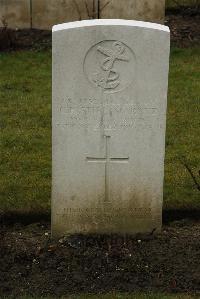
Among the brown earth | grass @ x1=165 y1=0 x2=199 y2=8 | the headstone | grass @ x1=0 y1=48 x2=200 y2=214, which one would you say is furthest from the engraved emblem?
grass @ x1=165 y1=0 x2=199 y2=8

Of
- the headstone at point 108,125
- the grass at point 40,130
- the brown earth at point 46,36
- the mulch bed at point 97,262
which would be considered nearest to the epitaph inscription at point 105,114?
the headstone at point 108,125

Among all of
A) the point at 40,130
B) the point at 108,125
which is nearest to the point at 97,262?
the point at 108,125

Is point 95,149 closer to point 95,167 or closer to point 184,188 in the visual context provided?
point 95,167

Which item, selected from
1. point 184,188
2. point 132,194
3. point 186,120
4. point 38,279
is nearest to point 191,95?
point 186,120

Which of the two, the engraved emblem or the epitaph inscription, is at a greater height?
the engraved emblem

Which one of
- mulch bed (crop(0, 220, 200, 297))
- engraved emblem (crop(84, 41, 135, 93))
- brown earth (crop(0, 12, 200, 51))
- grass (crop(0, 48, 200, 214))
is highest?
brown earth (crop(0, 12, 200, 51))

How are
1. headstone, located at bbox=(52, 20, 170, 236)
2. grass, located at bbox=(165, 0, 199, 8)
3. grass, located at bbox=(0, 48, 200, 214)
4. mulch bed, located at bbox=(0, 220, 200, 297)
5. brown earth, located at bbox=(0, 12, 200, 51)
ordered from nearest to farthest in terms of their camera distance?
1. mulch bed, located at bbox=(0, 220, 200, 297)
2. headstone, located at bbox=(52, 20, 170, 236)
3. grass, located at bbox=(0, 48, 200, 214)
4. brown earth, located at bbox=(0, 12, 200, 51)
5. grass, located at bbox=(165, 0, 199, 8)

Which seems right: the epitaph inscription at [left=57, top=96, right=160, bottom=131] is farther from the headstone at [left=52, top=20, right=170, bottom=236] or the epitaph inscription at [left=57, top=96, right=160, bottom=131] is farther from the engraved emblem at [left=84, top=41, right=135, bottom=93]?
the engraved emblem at [left=84, top=41, right=135, bottom=93]

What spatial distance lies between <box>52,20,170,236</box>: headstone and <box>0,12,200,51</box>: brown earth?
607cm

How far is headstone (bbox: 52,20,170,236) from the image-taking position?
17.3 ft

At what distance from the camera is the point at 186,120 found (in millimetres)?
8445

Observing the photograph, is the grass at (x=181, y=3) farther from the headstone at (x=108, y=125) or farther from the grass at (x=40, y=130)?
the headstone at (x=108, y=125)

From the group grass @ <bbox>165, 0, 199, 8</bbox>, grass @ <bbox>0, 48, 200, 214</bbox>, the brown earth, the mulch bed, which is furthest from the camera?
grass @ <bbox>165, 0, 199, 8</bbox>

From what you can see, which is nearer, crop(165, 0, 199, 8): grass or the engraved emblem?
the engraved emblem
